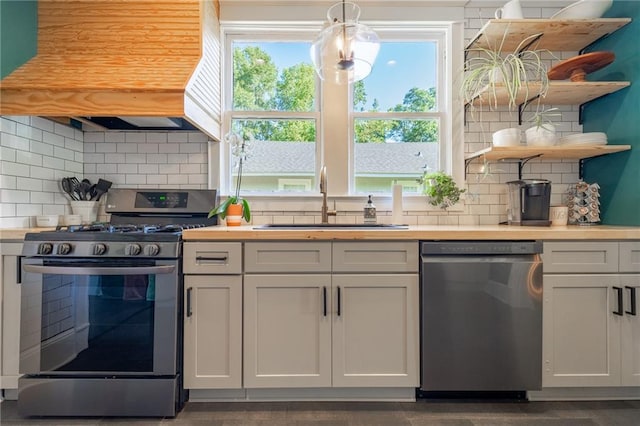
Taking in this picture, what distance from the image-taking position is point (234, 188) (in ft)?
8.32

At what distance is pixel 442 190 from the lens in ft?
7.68

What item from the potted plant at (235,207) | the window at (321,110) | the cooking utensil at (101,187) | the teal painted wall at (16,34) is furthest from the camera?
the window at (321,110)

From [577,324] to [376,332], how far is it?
3.47 feet

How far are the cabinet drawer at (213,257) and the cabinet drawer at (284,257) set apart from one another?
→ 2.0 inches

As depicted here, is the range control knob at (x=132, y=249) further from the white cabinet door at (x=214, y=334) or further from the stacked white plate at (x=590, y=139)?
the stacked white plate at (x=590, y=139)

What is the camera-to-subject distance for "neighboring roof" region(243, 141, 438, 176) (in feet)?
8.35

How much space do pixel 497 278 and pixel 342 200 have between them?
1.11 metres

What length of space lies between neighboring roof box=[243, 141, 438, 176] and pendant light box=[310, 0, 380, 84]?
75 centimetres

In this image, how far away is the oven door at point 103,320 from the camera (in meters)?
1.71

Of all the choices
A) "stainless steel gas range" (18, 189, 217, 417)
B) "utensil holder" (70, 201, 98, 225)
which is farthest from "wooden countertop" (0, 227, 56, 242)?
"utensil holder" (70, 201, 98, 225)

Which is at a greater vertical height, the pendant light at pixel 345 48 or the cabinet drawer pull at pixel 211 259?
the pendant light at pixel 345 48

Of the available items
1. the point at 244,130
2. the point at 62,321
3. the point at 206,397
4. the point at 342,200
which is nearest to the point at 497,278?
the point at 342,200

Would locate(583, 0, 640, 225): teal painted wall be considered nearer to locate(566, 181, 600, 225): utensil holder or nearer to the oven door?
locate(566, 181, 600, 225): utensil holder

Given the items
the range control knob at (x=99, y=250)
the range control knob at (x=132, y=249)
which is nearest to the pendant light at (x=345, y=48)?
the range control knob at (x=132, y=249)
